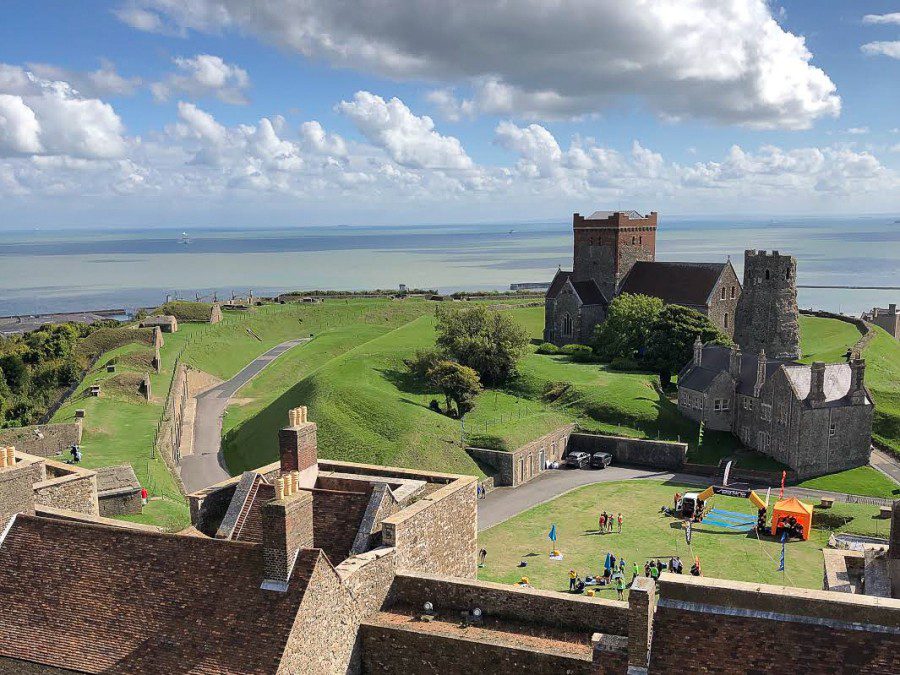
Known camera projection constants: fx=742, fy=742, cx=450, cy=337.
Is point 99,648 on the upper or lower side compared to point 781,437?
upper

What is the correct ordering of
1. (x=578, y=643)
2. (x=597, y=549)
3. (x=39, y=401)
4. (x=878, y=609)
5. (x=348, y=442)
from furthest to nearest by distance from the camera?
(x=39, y=401)
(x=348, y=442)
(x=597, y=549)
(x=578, y=643)
(x=878, y=609)

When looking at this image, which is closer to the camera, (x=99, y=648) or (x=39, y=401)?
(x=99, y=648)

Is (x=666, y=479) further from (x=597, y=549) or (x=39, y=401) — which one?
(x=39, y=401)

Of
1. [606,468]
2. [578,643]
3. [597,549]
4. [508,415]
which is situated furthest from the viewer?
[508,415]

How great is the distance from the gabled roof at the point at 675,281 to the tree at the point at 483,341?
1974cm

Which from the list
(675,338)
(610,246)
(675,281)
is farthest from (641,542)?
(610,246)

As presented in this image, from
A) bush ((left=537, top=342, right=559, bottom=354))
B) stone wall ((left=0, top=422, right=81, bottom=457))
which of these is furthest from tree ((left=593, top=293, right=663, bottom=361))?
stone wall ((left=0, top=422, right=81, bottom=457))

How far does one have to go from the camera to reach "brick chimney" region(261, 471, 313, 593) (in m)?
12.4

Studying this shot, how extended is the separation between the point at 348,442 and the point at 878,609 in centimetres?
3446

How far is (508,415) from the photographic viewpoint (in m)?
52.1

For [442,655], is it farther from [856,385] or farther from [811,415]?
[856,385]

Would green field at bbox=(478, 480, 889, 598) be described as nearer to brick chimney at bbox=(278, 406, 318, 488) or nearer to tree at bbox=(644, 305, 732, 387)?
brick chimney at bbox=(278, 406, 318, 488)

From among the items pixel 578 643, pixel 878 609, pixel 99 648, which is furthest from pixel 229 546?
pixel 878 609

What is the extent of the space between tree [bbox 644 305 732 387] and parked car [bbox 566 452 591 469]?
1627cm
